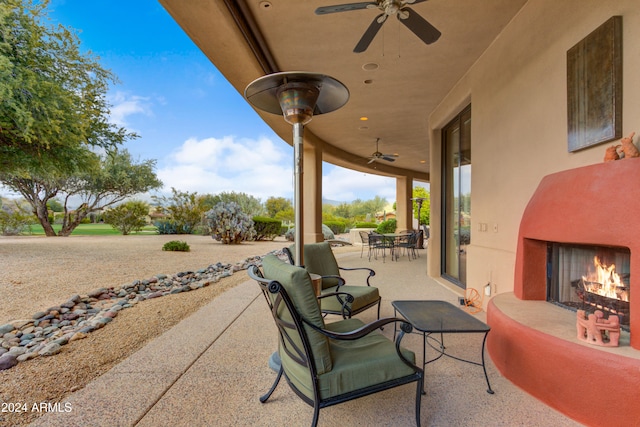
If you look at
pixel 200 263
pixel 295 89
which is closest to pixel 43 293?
pixel 200 263

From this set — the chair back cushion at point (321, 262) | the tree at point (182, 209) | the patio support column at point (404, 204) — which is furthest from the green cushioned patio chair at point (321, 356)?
the tree at point (182, 209)

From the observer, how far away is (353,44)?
13.2 ft

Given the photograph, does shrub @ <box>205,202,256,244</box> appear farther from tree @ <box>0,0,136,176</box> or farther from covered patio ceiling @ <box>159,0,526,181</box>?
covered patio ceiling @ <box>159,0,526,181</box>

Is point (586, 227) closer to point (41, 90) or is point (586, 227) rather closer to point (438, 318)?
point (438, 318)

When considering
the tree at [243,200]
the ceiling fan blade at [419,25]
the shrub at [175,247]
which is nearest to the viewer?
the ceiling fan blade at [419,25]

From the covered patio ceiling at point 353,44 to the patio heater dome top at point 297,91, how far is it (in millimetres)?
1246

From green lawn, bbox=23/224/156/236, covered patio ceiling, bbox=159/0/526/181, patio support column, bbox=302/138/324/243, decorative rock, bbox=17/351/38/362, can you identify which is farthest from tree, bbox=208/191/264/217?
decorative rock, bbox=17/351/38/362

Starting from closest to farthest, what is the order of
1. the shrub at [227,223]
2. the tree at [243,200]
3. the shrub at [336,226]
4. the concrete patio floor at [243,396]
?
1. the concrete patio floor at [243,396]
2. the shrub at [227,223]
3. the tree at [243,200]
4. the shrub at [336,226]

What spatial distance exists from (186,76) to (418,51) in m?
21.7

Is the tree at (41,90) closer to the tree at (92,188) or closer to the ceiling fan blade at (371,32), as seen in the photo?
the ceiling fan blade at (371,32)

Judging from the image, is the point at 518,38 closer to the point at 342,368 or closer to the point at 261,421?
the point at 342,368

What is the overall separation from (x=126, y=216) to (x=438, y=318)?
16.8m

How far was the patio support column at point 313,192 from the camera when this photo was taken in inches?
345

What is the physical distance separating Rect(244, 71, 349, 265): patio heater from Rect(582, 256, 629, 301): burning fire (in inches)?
83.1
